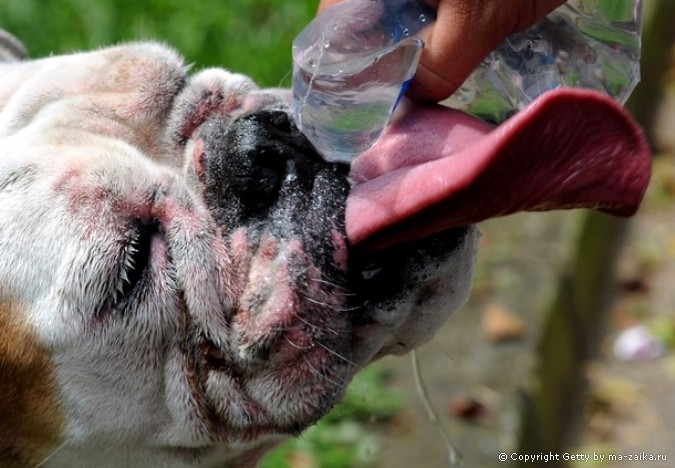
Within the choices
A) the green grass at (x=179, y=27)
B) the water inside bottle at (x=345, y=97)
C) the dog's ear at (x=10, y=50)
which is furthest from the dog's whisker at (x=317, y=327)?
the green grass at (x=179, y=27)

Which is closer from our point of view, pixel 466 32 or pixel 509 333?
pixel 466 32

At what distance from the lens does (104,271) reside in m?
1.72

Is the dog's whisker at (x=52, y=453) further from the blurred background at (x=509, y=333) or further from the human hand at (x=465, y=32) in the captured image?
the blurred background at (x=509, y=333)

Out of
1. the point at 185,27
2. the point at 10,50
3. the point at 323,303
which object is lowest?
the point at 185,27

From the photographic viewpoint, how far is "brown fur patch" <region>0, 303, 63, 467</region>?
Result: 68.3 inches

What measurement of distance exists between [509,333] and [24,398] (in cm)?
208

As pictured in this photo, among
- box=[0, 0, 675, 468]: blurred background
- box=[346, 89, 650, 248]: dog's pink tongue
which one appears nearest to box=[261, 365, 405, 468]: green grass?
box=[0, 0, 675, 468]: blurred background

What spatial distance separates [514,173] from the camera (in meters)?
1.61

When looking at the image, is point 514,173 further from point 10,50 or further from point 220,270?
point 10,50

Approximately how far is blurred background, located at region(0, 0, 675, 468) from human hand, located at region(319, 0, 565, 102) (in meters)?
1.40

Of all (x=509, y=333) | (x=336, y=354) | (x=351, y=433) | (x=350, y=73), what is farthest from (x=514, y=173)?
(x=509, y=333)

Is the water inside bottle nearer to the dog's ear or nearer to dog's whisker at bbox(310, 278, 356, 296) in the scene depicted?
dog's whisker at bbox(310, 278, 356, 296)

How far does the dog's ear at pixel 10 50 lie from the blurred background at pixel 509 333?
3.71 feet

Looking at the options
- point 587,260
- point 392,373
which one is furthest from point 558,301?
point 392,373
